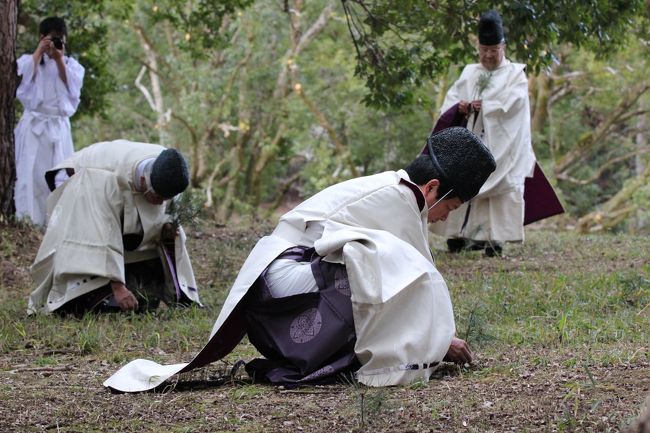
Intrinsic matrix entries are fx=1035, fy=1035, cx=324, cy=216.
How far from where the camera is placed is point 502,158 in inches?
373

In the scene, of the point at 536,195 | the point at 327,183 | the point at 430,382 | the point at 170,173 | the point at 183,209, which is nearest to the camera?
the point at 430,382

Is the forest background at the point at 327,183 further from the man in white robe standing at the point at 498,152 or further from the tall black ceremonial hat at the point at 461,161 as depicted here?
the tall black ceremonial hat at the point at 461,161

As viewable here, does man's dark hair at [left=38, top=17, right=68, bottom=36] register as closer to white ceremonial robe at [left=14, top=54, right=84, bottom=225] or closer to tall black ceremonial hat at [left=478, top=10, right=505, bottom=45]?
white ceremonial robe at [left=14, top=54, right=84, bottom=225]

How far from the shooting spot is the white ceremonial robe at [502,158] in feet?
30.8

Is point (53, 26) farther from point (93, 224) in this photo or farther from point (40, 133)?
point (93, 224)

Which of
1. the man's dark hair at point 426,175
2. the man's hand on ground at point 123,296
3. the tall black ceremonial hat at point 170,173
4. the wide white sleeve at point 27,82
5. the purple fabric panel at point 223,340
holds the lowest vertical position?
the man's hand on ground at point 123,296

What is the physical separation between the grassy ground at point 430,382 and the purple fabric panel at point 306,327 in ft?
0.37

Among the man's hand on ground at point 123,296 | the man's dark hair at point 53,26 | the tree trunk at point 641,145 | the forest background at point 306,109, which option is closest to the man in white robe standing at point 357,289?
the man's hand on ground at point 123,296

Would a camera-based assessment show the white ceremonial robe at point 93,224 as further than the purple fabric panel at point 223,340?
Yes

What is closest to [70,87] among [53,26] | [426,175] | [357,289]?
[53,26]

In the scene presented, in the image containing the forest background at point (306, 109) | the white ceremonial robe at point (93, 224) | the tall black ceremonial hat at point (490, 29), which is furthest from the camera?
the forest background at point (306, 109)

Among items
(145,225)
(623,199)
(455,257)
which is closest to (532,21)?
(455,257)

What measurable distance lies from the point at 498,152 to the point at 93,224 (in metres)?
4.17

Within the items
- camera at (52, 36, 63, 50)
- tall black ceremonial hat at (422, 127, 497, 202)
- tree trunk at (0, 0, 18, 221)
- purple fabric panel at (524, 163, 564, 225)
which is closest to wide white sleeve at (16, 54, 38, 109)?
camera at (52, 36, 63, 50)
